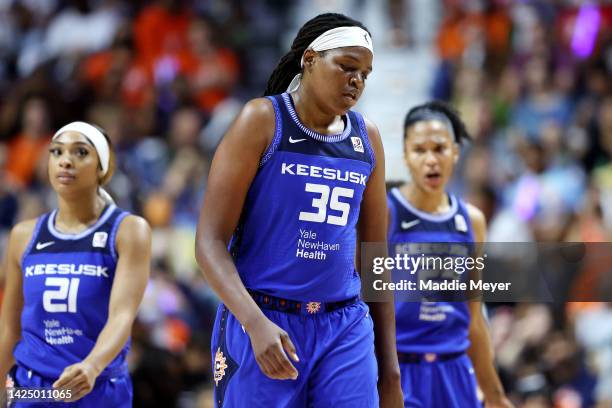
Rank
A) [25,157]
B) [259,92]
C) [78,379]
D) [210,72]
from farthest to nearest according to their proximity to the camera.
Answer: [259,92], [210,72], [25,157], [78,379]

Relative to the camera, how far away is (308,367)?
13.4ft

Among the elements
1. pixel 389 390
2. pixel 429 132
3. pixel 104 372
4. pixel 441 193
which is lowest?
pixel 389 390

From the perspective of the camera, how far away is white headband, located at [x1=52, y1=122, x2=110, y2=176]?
5.62 m

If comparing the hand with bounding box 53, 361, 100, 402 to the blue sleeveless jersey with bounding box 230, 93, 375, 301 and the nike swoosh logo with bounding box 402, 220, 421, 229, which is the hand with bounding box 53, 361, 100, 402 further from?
the nike swoosh logo with bounding box 402, 220, 421, 229

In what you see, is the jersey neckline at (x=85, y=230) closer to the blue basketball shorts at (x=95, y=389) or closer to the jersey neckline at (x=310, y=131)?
the blue basketball shorts at (x=95, y=389)

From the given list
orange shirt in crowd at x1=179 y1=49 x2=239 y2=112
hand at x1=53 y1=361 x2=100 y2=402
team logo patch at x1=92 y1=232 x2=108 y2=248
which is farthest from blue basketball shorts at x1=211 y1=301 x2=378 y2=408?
orange shirt in crowd at x1=179 y1=49 x2=239 y2=112

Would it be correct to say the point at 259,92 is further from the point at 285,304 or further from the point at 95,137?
the point at 285,304

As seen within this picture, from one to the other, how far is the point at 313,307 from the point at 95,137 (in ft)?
6.66

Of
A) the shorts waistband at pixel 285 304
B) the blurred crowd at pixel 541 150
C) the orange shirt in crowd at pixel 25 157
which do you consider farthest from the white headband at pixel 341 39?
the orange shirt in crowd at pixel 25 157

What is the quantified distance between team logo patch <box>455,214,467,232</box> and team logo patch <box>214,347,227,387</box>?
2.27 metres

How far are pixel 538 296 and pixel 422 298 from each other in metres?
0.78

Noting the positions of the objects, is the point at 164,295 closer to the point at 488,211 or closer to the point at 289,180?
the point at 488,211

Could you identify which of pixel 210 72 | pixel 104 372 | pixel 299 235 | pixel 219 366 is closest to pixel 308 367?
pixel 219 366

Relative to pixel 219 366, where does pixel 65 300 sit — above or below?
above
